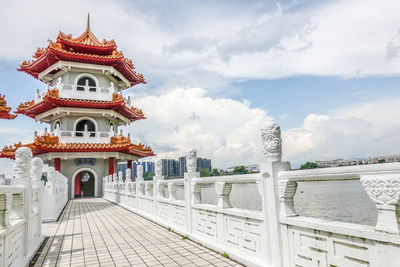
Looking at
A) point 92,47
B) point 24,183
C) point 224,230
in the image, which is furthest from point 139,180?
point 92,47

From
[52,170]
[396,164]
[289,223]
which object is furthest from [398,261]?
[52,170]

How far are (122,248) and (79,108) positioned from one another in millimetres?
17307

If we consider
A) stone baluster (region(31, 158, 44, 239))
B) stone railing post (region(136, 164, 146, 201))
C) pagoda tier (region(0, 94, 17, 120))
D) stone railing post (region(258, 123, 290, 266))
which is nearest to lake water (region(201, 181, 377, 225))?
stone railing post (region(136, 164, 146, 201))

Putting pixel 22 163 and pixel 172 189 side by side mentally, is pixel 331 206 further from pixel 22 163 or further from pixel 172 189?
pixel 22 163

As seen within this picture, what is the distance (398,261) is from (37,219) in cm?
728

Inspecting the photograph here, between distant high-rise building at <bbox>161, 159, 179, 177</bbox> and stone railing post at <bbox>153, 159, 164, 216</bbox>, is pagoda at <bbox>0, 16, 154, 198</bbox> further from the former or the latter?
distant high-rise building at <bbox>161, 159, 179, 177</bbox>

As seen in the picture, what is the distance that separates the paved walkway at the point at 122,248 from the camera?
506cm

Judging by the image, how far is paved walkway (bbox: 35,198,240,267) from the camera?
5.06m

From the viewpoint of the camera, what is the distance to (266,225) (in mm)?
3951

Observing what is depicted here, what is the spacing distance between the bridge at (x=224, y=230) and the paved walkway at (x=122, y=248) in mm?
21

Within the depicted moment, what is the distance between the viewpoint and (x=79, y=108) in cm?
2112

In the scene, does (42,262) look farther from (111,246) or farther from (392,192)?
(392,192)

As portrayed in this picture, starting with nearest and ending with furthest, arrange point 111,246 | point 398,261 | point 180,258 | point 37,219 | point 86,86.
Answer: point 398,261, point 180,258, point 111,246, point 37,219, point 86,86

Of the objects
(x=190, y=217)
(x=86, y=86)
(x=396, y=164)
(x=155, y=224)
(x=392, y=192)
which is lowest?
(x=155, y=224)
